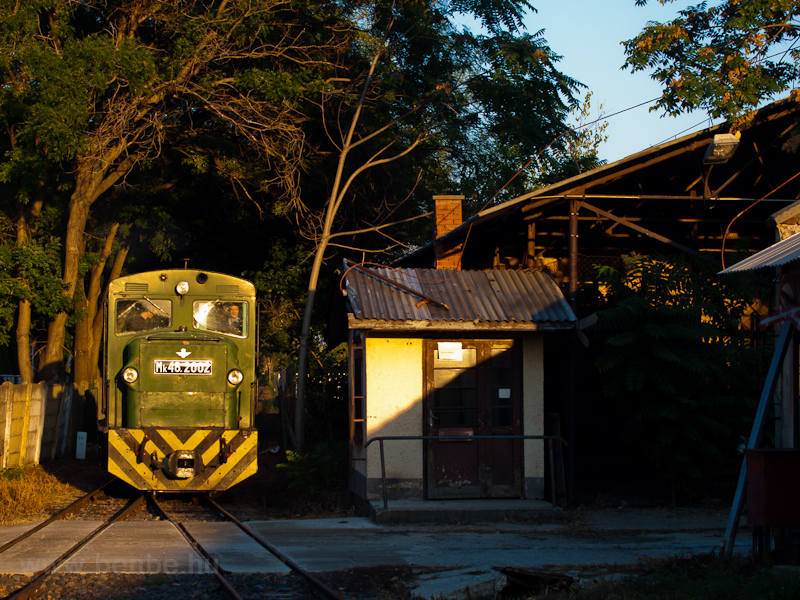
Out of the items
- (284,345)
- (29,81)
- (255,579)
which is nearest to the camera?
(255,579)

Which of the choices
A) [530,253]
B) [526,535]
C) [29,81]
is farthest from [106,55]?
[526,535]

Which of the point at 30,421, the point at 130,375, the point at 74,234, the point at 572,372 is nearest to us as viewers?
the point at 572,372

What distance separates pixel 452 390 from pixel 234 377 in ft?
11.7

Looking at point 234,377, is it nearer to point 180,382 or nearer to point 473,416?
point 180,382

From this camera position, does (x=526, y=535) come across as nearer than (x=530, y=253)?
Yes

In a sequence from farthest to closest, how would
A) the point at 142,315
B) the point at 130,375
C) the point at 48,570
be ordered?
the point at 142,315
the point at 130,375
the point at 48,570

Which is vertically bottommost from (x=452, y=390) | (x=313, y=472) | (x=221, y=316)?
(x=313, y=472)

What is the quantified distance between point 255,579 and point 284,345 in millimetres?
13803

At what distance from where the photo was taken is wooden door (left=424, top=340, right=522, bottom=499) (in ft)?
36.6

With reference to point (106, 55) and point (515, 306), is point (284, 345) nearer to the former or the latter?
point (106, 55)

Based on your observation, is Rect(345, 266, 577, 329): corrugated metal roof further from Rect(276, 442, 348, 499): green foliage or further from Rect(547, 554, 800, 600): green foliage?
Rect(547, 554, 800, 600): green foliage

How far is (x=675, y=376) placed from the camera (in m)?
11.0

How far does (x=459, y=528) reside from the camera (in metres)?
9.73

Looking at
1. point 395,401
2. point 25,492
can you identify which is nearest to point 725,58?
point 395,401
